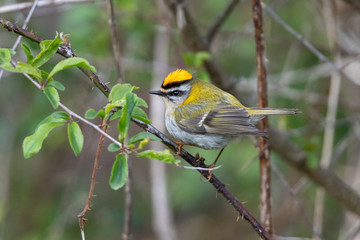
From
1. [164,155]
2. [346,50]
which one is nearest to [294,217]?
[346,50]

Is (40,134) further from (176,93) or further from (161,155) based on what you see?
(176,93)

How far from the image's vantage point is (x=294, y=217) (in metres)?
5.23

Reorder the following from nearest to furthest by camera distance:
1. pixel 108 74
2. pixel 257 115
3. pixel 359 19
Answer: pixel 257 115 → pixel 108 74 → pixel 359 19

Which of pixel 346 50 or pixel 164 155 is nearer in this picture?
pixel 164 155

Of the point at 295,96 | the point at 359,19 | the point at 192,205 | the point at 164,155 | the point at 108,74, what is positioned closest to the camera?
the point at 164,155

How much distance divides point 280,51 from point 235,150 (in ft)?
5.07

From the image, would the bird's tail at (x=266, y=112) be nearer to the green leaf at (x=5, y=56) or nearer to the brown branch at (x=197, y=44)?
the brown branch at (x=197, y=44)

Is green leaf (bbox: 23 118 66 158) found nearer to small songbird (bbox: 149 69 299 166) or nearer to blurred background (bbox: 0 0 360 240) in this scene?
small songbird (bbox: 149 69 299 166)

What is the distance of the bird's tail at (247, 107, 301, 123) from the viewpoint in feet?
9.59

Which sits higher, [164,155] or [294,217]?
[164,155]

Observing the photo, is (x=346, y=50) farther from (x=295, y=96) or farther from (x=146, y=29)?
(x=146, y=29)

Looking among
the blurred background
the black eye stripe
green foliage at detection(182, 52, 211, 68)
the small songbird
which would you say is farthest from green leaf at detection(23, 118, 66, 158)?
the blurred background

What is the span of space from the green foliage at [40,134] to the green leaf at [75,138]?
50 millimetres

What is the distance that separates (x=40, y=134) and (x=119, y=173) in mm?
347
